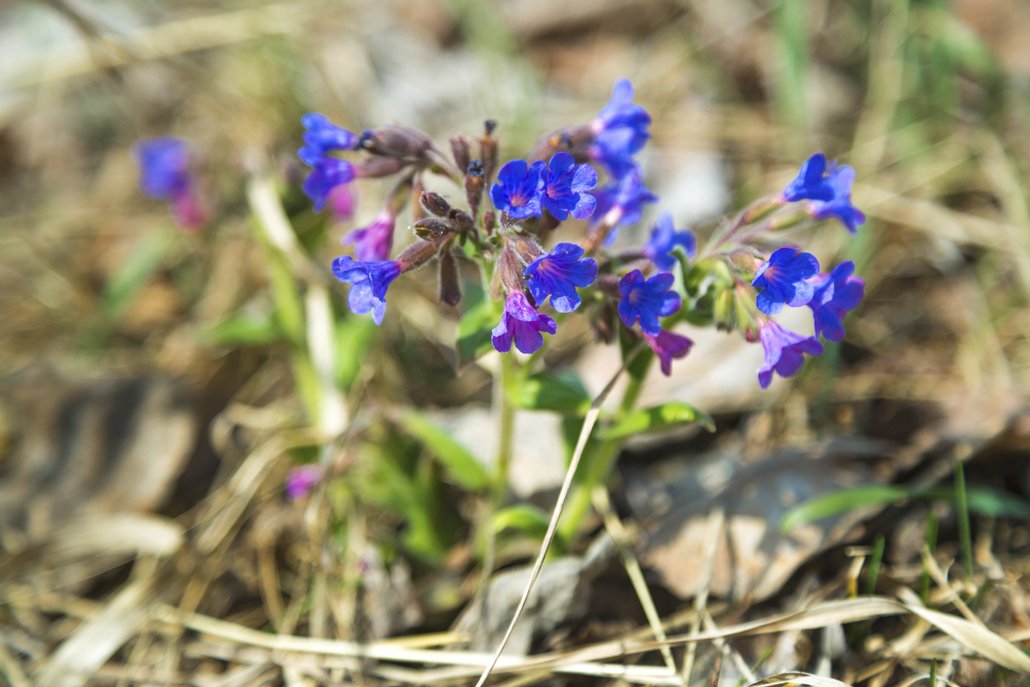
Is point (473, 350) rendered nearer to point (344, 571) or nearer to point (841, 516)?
point (344, 571)

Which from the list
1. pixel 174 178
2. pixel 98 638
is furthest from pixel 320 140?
pixel 174 178

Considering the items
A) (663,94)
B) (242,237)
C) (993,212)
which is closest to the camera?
(993,212)

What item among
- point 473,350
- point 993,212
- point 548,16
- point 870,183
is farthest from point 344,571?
point 548,16

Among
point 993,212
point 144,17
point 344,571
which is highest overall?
point 144,17

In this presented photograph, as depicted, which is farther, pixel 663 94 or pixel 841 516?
pixel 663 94

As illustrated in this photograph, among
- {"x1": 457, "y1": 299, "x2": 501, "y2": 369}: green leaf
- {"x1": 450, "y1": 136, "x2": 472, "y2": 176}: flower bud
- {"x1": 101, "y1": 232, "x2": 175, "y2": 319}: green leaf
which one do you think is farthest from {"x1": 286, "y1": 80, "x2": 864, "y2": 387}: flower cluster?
{"x1": 101, "y1": 232, "x2": 175, "y2": 319}: green leaf

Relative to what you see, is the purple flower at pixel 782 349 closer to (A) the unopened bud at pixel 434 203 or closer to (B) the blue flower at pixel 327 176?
(A) the unopened bud at pixel 434 203
